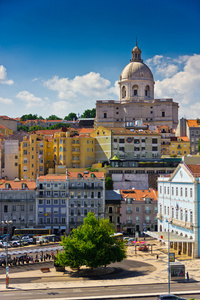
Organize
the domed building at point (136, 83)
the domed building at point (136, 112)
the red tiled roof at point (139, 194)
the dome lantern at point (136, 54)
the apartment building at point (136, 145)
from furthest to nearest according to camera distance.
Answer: the dome lantern at point (136, 54) < the domed building at point (136, 83) < the domed building at point (136, 112) < the apartment building at point (136, 145) < the red tiled roof at point (139, 194)

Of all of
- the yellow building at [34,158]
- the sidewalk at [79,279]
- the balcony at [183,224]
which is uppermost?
the yellow building at [34,158]

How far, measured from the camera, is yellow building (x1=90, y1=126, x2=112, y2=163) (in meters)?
135

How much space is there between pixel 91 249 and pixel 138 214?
137ft

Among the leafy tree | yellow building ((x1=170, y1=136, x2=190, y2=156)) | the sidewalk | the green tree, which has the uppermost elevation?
yellow building ((x1=170, y1=136, x2=190, y2=156))

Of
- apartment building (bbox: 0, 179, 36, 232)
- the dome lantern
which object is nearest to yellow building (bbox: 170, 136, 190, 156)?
the dome lantern

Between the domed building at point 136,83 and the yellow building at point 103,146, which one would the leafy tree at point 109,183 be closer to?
the yellow building at point 103,146

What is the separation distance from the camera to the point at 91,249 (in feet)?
207

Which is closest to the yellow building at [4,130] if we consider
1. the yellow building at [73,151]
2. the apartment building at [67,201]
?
the yellow building at [73,151]

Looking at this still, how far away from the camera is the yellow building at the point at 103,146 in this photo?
5296 inches

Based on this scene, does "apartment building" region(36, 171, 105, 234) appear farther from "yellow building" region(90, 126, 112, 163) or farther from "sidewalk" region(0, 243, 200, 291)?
"sidewalk" region(0, 243, 200, 291)

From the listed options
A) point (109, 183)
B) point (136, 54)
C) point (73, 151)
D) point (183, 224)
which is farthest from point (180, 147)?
point (183, 224)

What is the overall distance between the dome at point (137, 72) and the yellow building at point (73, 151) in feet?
176

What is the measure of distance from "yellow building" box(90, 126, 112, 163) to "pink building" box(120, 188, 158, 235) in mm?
31635

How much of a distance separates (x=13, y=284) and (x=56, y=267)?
9.38 meters
